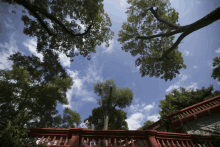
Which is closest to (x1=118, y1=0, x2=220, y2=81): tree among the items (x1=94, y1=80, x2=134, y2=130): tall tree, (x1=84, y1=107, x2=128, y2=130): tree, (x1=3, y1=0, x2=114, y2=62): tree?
(x1=3, y1=0, x2=114, y2=62): tree

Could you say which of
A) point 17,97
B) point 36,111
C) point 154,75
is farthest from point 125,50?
point 17,97

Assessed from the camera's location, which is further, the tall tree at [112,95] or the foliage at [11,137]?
the tall tree at [112,95]

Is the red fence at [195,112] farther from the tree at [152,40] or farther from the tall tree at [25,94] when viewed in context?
the tall tree at [25,94]

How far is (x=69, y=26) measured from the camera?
1020cm

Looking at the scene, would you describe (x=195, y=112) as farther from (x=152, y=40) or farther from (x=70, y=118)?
(x=70, y=118)

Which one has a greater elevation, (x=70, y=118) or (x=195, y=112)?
(x=70, y=118)

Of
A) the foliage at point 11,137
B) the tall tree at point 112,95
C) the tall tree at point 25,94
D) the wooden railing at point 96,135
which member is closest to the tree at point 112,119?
the tall tree at point 112,95

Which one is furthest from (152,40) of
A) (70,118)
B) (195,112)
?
(70,118)

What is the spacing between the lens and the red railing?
7.50 meters

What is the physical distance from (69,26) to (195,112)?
13709 millimetres

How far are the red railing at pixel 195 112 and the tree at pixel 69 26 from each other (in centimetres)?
1006

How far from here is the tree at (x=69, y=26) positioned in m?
Result: 8.91

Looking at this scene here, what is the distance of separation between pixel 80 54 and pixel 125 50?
6.11 metres

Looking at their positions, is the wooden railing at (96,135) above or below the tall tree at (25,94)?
below
